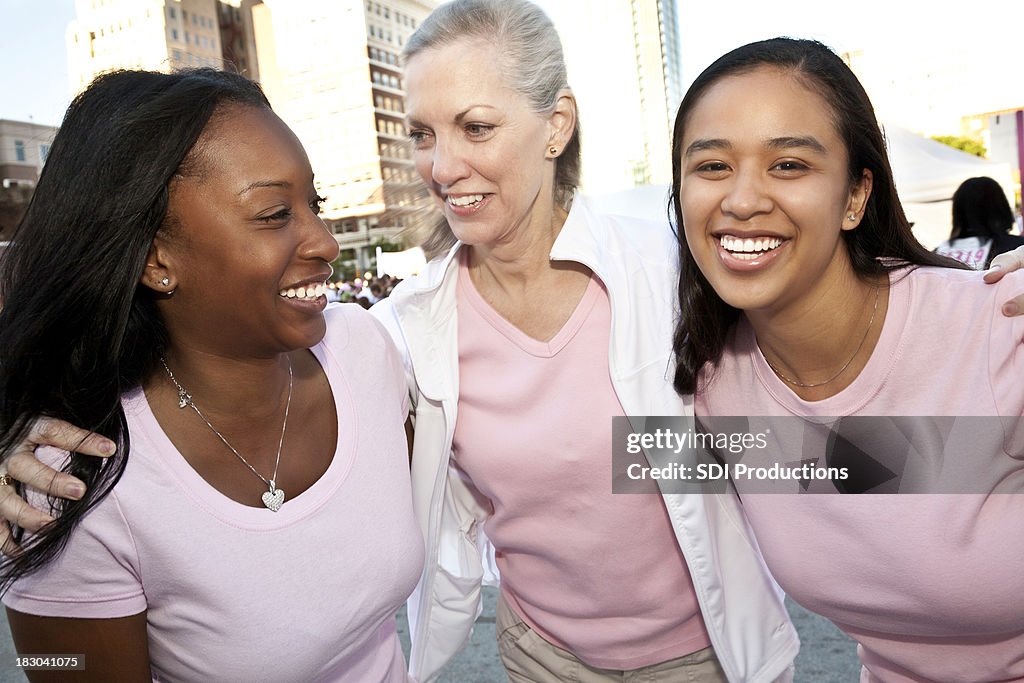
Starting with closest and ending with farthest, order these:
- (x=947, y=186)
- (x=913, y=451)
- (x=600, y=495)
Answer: (x=913, y=451)
(x=600, y=495)
(x=947, y=186)

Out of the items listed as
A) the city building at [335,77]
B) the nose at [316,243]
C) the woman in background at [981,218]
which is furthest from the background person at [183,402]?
the city building at [335,77]

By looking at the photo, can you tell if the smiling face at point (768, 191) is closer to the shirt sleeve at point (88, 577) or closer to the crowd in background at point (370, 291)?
the shirt sleeve at point (88, 577)

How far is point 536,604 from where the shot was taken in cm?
206

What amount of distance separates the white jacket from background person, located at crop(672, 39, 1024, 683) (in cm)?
21

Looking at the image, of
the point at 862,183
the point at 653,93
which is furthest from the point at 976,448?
the point at 653,93

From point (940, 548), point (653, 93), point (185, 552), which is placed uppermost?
point (653, 93)

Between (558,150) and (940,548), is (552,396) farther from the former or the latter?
(940,548)

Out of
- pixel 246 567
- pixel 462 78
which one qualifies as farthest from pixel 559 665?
pixel 462 78

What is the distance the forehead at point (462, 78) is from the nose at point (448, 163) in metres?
0.08

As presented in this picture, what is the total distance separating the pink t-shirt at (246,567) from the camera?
1405mm

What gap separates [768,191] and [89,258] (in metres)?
1.32

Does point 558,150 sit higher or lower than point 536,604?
higher

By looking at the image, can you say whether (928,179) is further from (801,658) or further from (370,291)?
(370,291)

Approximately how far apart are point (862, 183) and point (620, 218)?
2.40 ft
